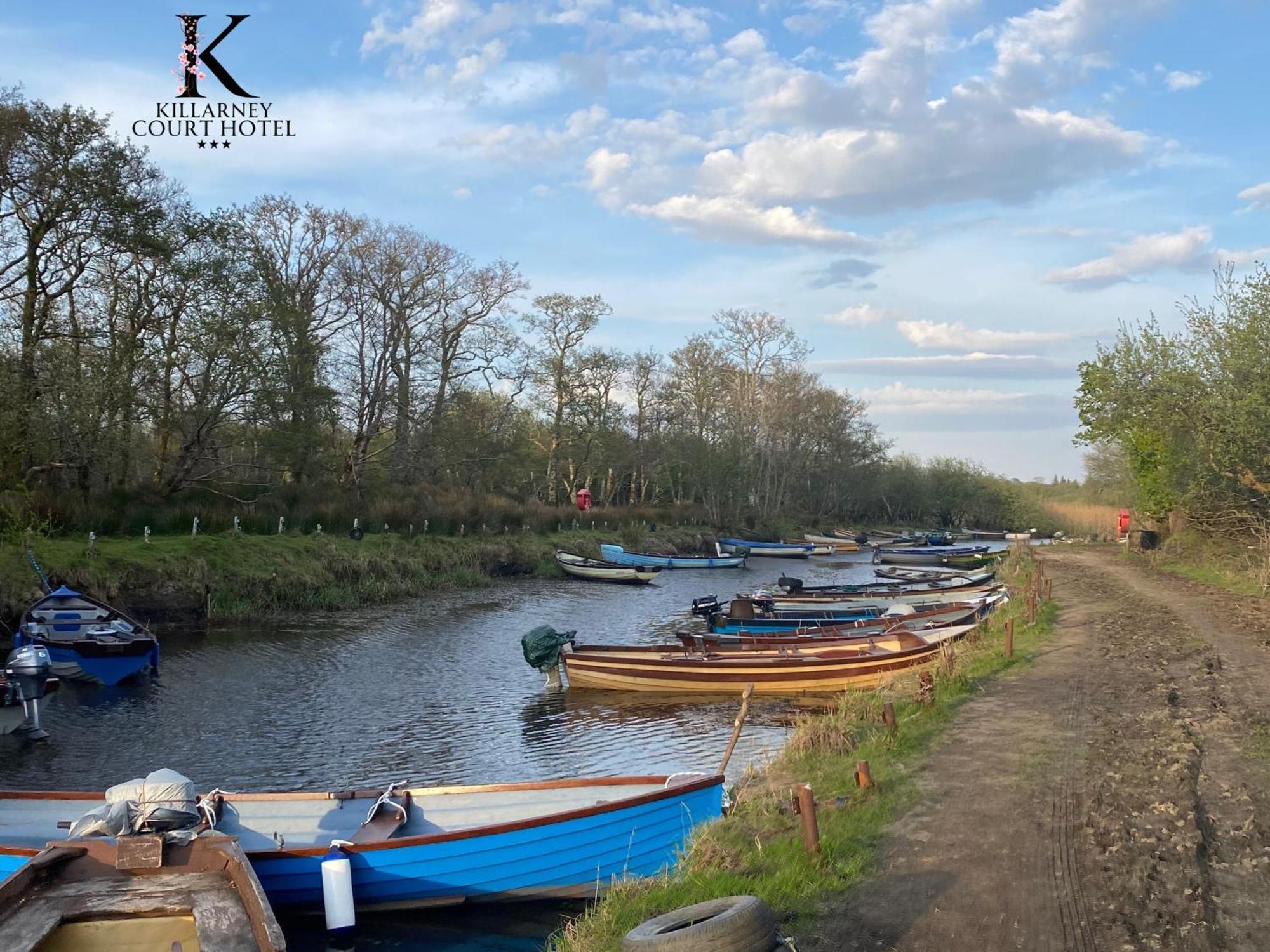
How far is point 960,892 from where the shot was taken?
21.9 ft

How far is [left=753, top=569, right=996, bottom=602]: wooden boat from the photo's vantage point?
105 ft

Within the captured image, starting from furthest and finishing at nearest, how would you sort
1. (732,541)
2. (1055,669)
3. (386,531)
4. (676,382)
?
(676,382) → (732,541) → (386,531) → (1055,669)

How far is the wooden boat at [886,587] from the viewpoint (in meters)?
32.0

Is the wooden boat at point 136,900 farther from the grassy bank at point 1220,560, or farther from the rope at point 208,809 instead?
the grassy bank at point 1220,560

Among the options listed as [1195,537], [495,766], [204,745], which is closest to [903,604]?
[1195,537]

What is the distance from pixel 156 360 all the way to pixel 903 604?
920 inches

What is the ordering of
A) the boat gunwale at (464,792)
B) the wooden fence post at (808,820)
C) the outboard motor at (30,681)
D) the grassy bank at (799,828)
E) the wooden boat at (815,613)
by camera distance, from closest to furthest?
1. the grassy bank at (799,828)
2. the wooden fence post at (808,820)
3. the boat gunwale at (464,792)
4. the outboard motor at (30,681)
5. the wooden boat at (815,613)

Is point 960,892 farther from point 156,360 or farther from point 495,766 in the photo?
point 156,360

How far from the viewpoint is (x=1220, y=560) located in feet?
95.1

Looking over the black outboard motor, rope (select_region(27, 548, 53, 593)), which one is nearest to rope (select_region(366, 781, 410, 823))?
rope (select_region(27, 548, 53, 593))

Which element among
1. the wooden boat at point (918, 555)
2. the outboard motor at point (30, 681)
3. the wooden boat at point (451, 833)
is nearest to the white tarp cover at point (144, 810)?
the wooden boat at point (451, 833)

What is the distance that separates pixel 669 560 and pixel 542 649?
30.1 meters

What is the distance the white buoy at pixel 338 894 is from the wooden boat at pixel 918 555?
152 ft

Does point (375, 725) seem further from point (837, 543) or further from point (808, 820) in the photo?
point (837, 543)
